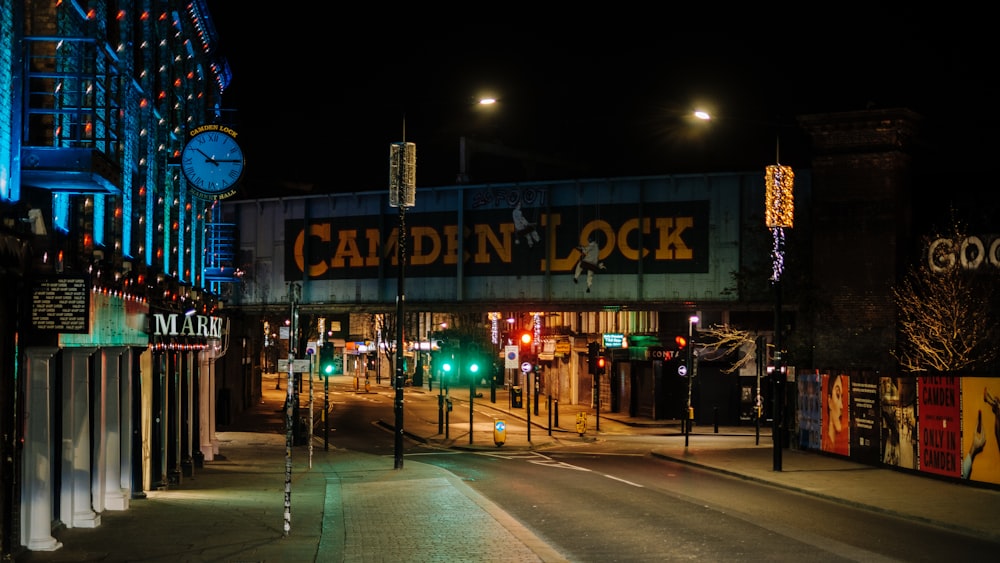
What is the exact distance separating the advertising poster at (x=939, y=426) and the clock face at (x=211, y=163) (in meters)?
16.1

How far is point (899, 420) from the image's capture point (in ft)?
81.6

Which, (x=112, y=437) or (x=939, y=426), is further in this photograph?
(x=939, y=426)

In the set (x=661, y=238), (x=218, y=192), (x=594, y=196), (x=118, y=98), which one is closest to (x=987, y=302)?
(x=661, y=238)

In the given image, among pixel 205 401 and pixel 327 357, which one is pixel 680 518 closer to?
pixel 205 401

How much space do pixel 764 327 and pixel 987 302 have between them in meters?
17.0

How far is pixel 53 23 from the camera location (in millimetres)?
14195

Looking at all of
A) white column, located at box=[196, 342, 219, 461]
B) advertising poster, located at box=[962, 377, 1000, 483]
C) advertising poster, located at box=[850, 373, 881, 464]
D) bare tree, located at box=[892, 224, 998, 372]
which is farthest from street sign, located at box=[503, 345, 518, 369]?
advertising poster, located at box=[962, 377, 1000, 483]

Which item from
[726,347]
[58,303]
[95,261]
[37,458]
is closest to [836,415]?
[726,347]

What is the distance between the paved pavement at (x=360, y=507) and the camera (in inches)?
543

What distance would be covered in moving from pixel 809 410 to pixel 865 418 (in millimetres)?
3651

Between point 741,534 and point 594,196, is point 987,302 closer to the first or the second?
point 594,196

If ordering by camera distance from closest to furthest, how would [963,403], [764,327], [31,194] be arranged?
[31,194] < [963,403] < [764,327]

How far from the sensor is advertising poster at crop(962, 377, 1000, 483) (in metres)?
21.1

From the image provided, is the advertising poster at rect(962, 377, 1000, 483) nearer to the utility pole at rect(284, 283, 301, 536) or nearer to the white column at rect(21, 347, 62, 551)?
the utility pole at rect(284, 283, 301, 536)
